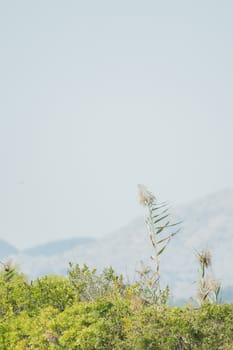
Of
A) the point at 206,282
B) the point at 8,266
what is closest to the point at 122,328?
the point at 206,282

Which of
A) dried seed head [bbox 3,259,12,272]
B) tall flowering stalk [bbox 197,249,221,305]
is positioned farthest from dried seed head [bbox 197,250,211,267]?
dried seed head [bbox 3,259,12,272]

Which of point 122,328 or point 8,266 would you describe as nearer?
point 122,328

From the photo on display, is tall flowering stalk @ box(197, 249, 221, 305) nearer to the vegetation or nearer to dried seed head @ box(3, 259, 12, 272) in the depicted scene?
the vegetation

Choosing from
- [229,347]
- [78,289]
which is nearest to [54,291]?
[78,289]

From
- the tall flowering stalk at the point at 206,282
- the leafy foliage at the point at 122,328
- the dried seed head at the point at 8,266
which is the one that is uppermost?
the dried seed head at the point at 8,266

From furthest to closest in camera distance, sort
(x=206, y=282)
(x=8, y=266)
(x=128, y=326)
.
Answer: (x=8, y=266) → (x=206, y=282) → (x=128, y=326)

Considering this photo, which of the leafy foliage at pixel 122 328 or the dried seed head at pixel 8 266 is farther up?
the dried seed head at pixel 8 266

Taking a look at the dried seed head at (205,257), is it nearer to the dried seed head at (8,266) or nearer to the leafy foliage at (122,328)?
the leafy foliage at (122,328)

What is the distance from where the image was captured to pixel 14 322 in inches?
452

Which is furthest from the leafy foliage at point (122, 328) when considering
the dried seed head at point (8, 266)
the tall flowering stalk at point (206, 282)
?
the dried seed head at point (8, 266)

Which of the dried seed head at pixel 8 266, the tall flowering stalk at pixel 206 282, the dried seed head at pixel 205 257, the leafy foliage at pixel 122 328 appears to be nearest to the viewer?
the leafy foliage at pixel 122 328

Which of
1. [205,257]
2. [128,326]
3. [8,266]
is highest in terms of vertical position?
[8,266]

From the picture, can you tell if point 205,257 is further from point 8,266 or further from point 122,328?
point 8,266

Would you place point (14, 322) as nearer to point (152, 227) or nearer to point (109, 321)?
point (109, 321)
